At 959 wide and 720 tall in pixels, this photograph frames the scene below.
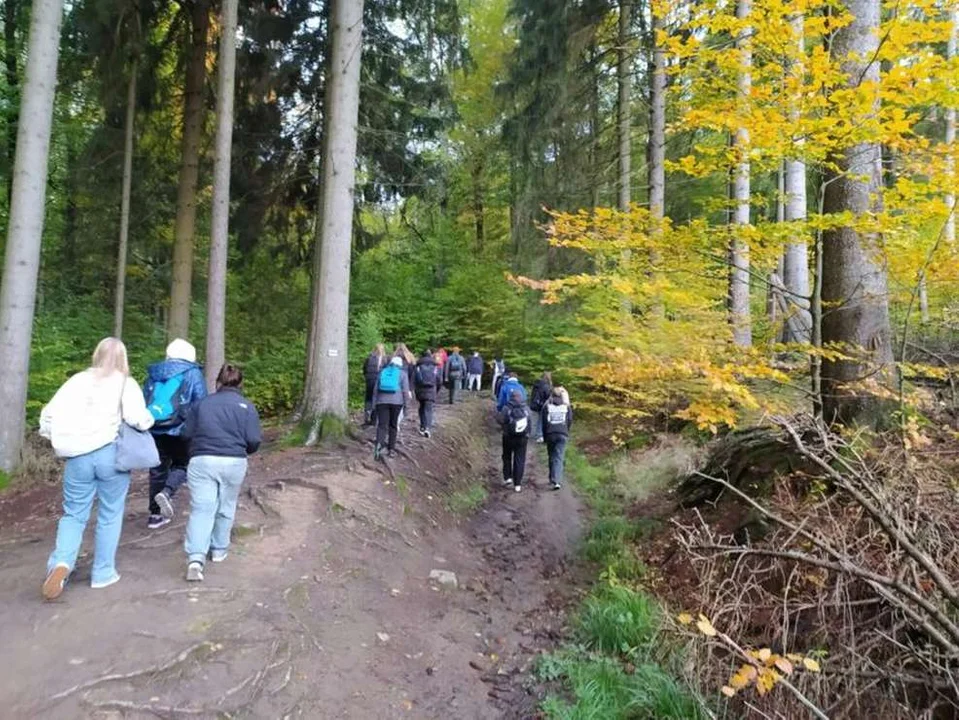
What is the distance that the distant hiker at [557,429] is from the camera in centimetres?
982

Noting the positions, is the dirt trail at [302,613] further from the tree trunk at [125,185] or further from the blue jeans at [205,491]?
the tree trunk at [125,185]

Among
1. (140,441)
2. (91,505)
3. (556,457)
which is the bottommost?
(556,457)

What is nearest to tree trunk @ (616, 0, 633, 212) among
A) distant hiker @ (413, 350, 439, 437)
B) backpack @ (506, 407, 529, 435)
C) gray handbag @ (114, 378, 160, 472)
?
distant hiker @ (413, 350, 439, 437)

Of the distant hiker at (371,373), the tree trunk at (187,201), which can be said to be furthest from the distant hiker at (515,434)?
the tree trunk at (187,201)

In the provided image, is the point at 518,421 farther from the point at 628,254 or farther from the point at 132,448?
the point at 132,448

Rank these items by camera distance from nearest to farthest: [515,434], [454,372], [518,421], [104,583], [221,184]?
[104,583], [518,421], [515,434], [221,184], [454,372]

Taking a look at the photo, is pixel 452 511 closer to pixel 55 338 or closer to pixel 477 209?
pixel 55 338

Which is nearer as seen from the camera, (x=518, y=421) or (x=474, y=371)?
(x=518, y=421)

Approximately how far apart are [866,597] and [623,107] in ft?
43.7

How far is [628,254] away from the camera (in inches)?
265

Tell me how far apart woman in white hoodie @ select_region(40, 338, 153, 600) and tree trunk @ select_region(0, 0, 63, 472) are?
15.4ft

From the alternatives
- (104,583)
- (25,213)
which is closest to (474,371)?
(25,213)

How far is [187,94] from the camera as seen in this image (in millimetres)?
12711

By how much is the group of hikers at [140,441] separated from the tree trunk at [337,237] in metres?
3.26
